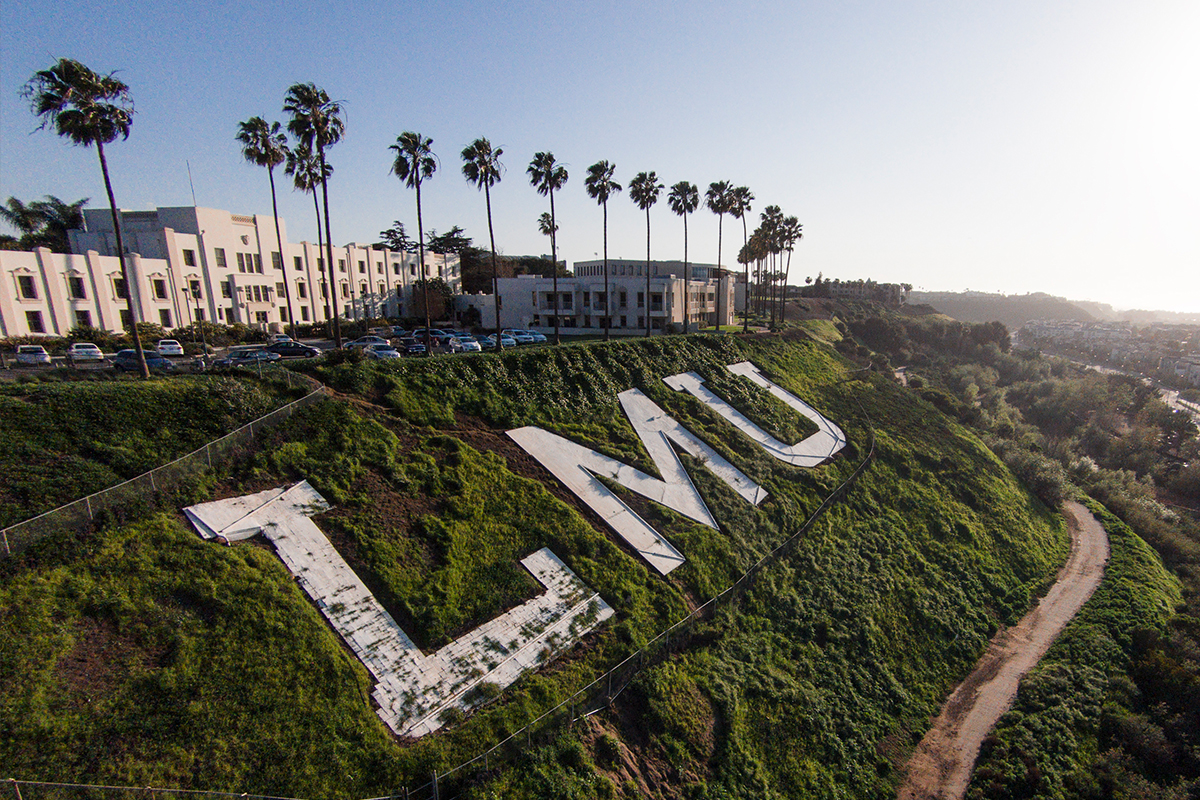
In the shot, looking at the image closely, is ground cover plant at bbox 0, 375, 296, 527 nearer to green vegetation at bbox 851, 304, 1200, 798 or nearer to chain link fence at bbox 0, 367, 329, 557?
chain link fence at bbox 0, 367, 329, 557

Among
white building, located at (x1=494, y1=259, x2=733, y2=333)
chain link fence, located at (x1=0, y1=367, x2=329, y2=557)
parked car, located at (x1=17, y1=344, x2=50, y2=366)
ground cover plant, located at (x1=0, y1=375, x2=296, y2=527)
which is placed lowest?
chain link fence, located at (x1=0, y1=367, x2=329, y2=557)

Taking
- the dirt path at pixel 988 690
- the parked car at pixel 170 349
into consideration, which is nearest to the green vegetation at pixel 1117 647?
the dirt path at pixel 988 690

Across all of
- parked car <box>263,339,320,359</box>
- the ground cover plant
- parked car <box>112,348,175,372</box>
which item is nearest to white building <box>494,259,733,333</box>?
parked car <box>263,339,320,359</box>

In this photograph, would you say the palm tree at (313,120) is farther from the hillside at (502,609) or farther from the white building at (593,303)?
the white building at (593,303)

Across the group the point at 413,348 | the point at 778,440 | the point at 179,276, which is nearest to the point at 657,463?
the point at 778,440

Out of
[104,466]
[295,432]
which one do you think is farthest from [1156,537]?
[104,466]

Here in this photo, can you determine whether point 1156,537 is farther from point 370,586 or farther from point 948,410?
point 370,586

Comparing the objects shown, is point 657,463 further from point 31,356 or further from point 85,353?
point 85,353
